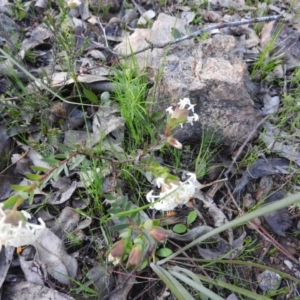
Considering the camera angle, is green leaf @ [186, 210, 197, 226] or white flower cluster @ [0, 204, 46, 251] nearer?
white flower cluster @ [0, 204, 46, 251]

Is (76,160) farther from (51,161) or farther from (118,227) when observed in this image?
(118,227)

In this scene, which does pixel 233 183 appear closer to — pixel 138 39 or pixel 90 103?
pixel 90 103

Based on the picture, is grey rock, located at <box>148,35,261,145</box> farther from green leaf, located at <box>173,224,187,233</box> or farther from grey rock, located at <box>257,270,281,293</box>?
grey rock, located at <box>257,270,281,293</box>

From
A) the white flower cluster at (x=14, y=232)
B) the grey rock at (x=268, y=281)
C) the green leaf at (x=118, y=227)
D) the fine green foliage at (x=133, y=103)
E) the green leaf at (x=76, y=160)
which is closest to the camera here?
the white flower cluster at (x=14, y=232)

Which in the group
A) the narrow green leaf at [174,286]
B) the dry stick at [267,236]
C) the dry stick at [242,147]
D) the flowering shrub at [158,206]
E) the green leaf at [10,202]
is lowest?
the dry stick at [267,236]

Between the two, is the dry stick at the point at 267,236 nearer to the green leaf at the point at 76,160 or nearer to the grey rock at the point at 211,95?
the grey rock at the point at 211,95

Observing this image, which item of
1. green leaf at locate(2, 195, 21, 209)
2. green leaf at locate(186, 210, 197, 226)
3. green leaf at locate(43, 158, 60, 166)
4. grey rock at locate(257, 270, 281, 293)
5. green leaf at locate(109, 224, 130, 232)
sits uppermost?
green leaf at locate(2, 195, 21, 209)

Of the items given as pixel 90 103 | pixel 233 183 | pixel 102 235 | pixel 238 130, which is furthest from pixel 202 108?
pixel 102 235

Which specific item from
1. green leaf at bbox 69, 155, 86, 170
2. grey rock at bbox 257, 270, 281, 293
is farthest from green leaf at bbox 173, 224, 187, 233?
green leaf at bbox 69, 155, 86, 170

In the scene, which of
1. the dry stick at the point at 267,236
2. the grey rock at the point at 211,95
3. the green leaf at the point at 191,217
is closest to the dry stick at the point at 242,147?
the grey rock at the point at 211,95

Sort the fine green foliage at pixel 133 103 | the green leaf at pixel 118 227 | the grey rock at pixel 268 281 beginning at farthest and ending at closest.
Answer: the fine green foliage at pixel 133 103, the grey rock at pixel 268 281, the green leaf at pixel 118 227
